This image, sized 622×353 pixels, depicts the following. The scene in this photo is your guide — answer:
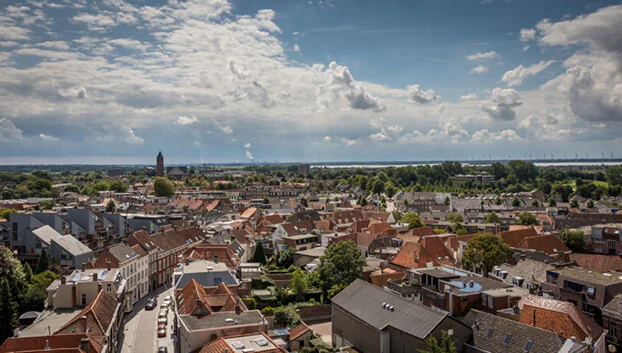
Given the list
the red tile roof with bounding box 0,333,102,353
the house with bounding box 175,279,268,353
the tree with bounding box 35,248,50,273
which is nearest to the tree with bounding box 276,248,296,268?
the house with bounding box 175,279,268,353

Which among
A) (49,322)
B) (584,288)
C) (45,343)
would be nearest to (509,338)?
(584,288)

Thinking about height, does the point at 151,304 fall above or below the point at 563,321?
below

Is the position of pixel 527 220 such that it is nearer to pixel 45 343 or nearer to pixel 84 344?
pixel 84 344

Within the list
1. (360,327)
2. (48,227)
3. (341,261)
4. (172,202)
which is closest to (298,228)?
(341,261)

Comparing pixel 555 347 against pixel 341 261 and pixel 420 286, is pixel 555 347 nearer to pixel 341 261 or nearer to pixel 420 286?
pixel 420 286

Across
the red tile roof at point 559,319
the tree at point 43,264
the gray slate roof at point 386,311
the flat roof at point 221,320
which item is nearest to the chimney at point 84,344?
the flat roof at point 221,320

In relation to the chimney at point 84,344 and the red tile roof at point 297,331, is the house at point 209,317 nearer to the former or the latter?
the red tile roof at point 297,331

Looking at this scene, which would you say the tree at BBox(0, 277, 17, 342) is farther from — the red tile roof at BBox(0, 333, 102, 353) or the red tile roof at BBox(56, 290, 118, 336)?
the red tile roof at BBox(0, 333, 102, 353)
